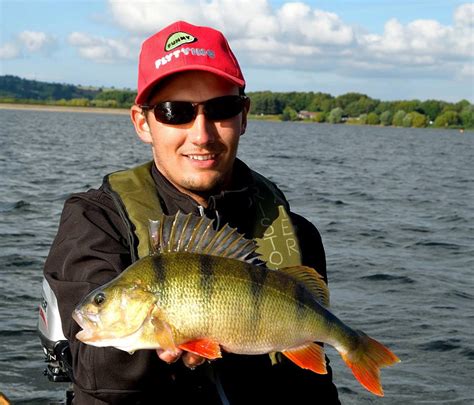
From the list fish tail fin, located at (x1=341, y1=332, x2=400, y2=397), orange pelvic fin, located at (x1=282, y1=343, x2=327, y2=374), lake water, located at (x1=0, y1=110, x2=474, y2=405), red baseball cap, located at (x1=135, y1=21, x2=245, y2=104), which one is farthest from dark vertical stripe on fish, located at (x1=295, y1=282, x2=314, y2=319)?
lake water, located at (x1=0, y1=110, x2=474, y2=405)

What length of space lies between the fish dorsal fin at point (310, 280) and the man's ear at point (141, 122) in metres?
1.21

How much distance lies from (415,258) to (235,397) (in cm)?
1198

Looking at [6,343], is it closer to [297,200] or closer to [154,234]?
[154,234]

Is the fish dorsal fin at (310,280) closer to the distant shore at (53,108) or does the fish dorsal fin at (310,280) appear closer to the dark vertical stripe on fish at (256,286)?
the dark vertical stripe on fish at (256,286)

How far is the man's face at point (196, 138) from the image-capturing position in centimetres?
388

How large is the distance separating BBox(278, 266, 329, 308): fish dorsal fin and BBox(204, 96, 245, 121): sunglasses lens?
36.7 inches

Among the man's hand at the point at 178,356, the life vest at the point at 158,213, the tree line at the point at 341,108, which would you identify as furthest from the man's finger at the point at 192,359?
the tree line at the point at 341,108

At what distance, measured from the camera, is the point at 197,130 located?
3.86m

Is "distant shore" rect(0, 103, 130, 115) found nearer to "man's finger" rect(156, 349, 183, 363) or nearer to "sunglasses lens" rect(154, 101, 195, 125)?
"sunglasses lens" rect(154, 101, 195, 125)

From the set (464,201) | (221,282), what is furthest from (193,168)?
(464,201)

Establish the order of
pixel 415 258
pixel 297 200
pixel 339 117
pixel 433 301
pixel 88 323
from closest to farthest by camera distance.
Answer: pixel 88 323
pixel 433 301
pixel 415 258
pixel 297 200
pixel 339 117

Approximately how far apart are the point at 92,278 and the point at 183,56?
4.12 ft

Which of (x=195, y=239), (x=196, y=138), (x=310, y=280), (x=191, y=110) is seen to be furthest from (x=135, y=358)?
(x=191, y=110)

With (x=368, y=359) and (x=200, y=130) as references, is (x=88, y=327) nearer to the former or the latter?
(x=200, y=130)
